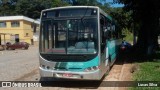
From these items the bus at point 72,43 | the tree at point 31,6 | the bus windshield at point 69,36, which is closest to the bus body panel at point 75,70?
the bus at point 72,43

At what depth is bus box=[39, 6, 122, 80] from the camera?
11492mm

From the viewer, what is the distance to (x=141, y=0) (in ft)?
65.1

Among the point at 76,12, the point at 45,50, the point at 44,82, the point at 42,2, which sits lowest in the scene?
the point at 44,82

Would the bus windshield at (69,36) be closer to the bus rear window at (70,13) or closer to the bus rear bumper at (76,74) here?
the bus rear window at (70,13)

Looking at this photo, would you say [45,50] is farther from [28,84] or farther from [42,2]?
[42,2]

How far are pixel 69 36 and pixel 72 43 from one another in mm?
284

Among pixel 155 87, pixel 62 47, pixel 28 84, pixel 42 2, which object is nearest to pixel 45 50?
pixel 62 47

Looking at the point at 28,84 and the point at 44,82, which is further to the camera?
the point at 44,82

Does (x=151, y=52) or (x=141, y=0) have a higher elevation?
(x=141, y=0)

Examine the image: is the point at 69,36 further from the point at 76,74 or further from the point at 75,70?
the point at 76,74

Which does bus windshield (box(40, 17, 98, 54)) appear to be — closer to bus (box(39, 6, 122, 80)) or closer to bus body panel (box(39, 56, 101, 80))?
bus (box(39, 6, 122, 80))

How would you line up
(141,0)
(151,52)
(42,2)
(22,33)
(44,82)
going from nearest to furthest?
(44,82) → (141,0) → (151,52) → (22,33) → (42,2)

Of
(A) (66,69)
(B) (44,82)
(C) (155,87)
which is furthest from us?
(B) (44,82)

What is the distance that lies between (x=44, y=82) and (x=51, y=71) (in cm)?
128
